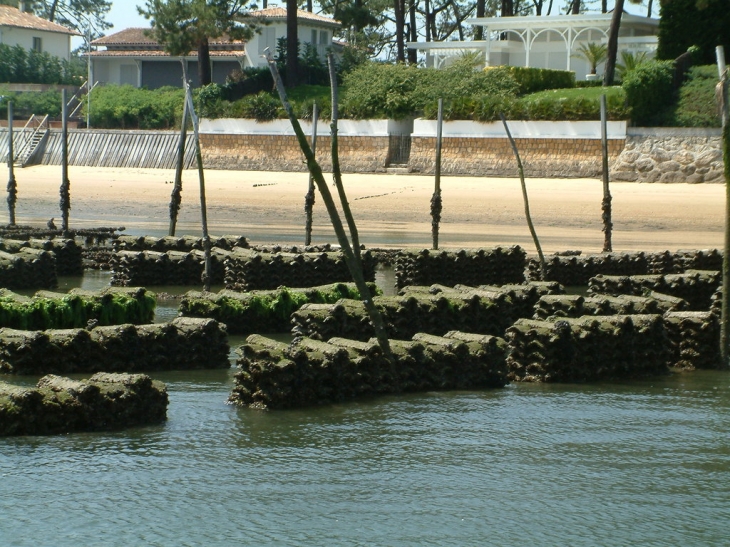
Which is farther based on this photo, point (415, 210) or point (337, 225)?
point (415, 210)

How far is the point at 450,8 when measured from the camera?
73.4m

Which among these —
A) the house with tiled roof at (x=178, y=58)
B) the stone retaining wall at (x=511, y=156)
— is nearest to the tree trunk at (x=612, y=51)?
the stone retaining wall at (x=511, y=156)

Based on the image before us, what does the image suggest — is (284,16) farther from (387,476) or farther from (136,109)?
(387,476)

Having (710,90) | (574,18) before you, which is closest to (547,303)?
(710,90)

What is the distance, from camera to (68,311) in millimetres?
15656

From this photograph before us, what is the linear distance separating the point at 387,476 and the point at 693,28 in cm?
3578

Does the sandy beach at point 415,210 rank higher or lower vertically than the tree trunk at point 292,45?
lower

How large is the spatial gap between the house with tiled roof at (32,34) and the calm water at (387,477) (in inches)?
2578

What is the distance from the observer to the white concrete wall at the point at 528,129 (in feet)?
128

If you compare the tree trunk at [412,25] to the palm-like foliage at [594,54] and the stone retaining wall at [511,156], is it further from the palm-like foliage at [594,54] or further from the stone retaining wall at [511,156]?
the stone retaining wall at [511,156]

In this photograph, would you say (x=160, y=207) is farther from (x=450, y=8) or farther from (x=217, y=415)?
(x=450, y=8)

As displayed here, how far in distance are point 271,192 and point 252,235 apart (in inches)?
379

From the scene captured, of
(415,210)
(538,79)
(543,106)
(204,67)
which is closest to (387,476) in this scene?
(415,210)

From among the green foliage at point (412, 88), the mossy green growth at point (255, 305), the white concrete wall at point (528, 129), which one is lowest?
the mossy green growth at point (255, 305)
